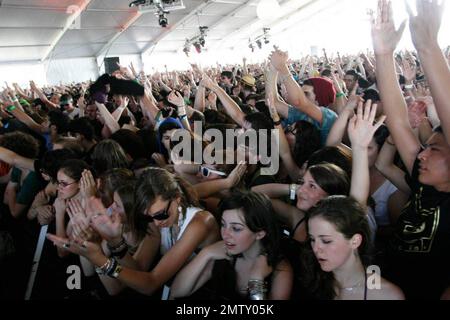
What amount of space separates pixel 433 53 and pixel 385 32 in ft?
1.40

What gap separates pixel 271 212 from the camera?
5.18 feet

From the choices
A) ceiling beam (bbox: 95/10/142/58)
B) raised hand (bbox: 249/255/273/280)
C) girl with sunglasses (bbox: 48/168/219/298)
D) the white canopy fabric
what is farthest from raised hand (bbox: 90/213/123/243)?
ceiling beam (bbox: 95/10/142/58)

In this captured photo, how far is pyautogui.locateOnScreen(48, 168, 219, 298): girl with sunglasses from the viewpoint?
4.86 feet

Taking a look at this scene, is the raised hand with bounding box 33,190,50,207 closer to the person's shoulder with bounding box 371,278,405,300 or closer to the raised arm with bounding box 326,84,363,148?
the raised arm with bounding box 326,84,363,148

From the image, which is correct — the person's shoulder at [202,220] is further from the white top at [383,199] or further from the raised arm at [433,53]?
the raised arm at [433,53]

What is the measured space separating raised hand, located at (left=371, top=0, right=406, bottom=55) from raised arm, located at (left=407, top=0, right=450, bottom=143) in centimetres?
33

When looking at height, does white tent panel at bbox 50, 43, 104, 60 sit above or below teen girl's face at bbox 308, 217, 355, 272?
above

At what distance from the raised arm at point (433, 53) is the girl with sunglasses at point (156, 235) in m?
1.17

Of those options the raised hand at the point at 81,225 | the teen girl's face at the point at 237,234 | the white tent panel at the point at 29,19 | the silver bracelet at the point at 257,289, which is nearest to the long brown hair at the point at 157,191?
the raised hand at the point at 81,225

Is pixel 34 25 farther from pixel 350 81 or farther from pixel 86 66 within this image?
pixel 350 81

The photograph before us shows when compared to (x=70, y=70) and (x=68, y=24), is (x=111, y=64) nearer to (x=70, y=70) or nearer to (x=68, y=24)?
(x=68, y=24)

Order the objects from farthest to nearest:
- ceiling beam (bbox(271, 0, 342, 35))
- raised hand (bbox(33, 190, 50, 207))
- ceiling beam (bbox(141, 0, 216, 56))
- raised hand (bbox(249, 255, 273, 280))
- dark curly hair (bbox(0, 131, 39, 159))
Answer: ceiling beam (bbox(271, 0, 342, 35)) < ceiling beam (bbox(141, 0, 216, 56)) < dark curly hair (bbox(0, 131, 39, 159)) < raised hand (bbox(33, 190, 50, 207)) < raised hand (bbox(249, 255, 273, 280))

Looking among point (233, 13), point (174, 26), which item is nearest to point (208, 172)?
point (174, 26)

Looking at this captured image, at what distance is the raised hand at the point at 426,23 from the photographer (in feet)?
3.45
